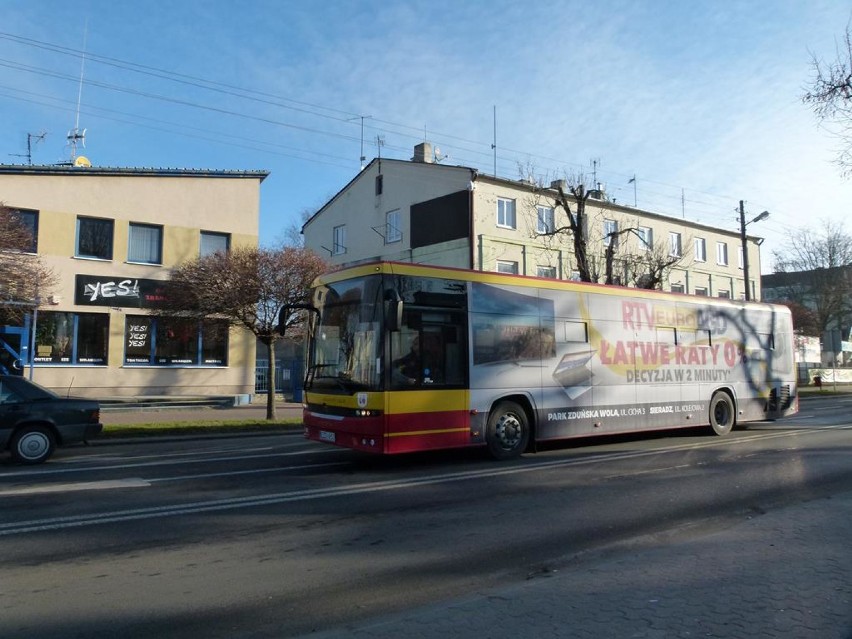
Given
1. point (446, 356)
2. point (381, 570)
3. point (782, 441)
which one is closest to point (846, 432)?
point (782, 441)

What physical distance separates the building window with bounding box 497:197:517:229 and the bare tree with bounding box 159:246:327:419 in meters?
16.7

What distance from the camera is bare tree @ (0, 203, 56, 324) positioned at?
1306 cm

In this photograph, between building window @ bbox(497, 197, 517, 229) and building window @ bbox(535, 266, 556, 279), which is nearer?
building window @ bbox(497, 197, 517, 229)

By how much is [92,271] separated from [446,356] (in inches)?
667

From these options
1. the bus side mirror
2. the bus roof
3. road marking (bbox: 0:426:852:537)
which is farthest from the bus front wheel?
the bus side mirror

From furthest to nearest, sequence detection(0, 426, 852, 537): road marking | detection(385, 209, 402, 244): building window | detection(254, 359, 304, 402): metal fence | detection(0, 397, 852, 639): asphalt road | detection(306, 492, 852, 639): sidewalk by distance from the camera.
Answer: detection(385, 209, 402, 244): building window < detection(254, 359, 304, 402): metal fence < detection(0, 426, 852, 537): road marking < detection(0, 397, 852, 639): asphalt road < detection(306, 492, 852, 639): sidewalk

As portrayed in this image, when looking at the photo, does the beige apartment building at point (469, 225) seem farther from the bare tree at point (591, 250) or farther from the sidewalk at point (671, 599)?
the sidewalk at point (671, 599)

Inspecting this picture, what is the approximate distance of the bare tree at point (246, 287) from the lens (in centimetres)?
1662

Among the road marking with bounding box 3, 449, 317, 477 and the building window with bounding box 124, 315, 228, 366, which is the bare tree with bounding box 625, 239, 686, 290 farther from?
the road marking with bounding box 3, 449, 317, 477

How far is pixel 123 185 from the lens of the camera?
22.9 metres

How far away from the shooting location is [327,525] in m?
6.67

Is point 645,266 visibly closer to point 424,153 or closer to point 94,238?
point 424,153

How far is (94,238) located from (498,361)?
1761cm

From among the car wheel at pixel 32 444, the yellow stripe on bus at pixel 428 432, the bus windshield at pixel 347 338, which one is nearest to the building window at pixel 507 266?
the bus windshield at pixel 347 338
